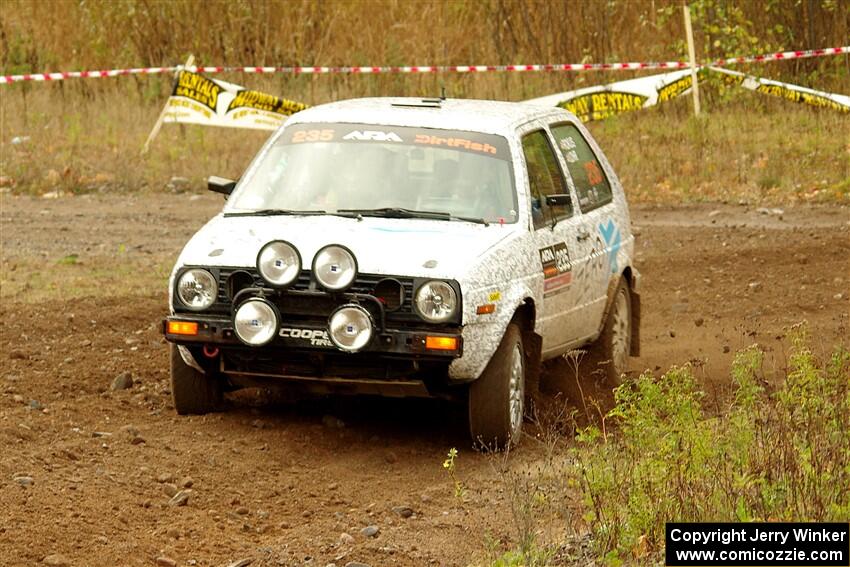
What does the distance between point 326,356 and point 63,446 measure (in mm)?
1307

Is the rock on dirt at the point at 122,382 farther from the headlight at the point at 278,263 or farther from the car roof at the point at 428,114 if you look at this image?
the headlight at the point at 278,263

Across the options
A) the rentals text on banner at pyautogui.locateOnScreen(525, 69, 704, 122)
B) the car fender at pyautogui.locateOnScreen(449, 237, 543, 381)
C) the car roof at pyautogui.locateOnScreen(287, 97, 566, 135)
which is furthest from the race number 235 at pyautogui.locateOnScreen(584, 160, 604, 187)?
the rentals text on banner at pyautogui.locateOnScreen(525, 69, 704, 122)

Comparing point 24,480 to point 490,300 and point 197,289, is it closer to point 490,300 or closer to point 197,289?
point 197,289

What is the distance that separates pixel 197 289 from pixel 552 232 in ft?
6.57

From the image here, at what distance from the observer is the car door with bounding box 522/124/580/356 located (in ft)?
27.8

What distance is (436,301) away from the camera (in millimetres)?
7500

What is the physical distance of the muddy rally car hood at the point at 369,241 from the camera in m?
7.55

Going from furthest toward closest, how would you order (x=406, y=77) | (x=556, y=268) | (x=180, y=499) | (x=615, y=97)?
1. (x=406, y=77)
2. (x=615, y=97)
3. (x=556, y=268)
4. (x=180, y=499)

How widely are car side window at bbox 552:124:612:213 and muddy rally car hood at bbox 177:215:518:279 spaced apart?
1189 mm

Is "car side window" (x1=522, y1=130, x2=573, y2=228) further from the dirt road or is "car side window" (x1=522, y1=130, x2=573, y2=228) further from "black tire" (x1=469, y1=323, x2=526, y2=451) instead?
the dirt road

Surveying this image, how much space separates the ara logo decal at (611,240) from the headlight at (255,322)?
266cm

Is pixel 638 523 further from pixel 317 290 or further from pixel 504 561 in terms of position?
pixel 317 290

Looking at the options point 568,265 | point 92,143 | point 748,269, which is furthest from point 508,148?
point 92,143

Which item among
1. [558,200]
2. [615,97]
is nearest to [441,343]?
[558,200]
